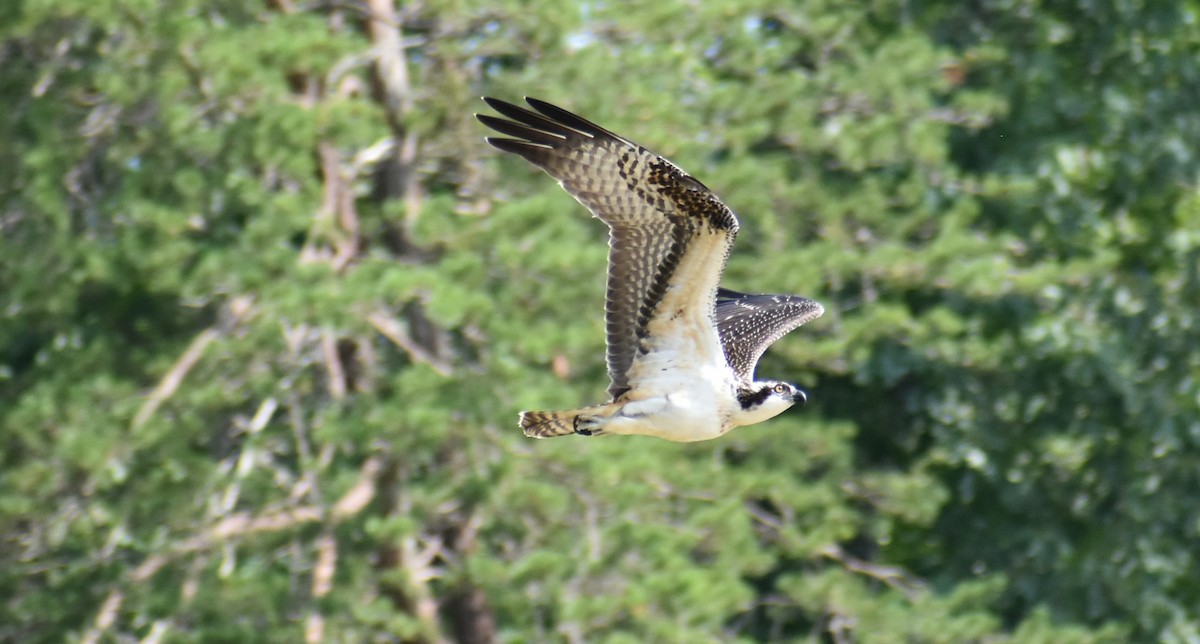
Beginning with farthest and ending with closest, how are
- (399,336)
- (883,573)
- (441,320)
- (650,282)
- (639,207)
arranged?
1. (883,573)
2. (399,336)
3. (441,320)
4. (650,282)
5. (639,207)

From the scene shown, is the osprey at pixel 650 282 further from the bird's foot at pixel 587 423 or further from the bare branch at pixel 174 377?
the bare branch at pixel 174 377

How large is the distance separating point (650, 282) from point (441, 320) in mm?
2757

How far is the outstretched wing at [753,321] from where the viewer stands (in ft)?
25.5

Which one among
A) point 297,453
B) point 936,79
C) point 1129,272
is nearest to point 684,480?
point 297,453

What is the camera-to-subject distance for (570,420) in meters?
7.09

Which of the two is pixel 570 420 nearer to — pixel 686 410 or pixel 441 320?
pixel 686 410

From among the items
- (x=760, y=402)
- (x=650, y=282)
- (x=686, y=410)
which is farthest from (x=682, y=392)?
(x=650, y=282)

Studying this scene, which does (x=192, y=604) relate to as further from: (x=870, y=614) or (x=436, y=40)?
(x=870, y=614)

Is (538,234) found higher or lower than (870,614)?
higher

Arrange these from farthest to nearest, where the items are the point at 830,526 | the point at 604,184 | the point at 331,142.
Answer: the point at 830,526 < the point at 331,142 < the point at 604,184

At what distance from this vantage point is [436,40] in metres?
10.5

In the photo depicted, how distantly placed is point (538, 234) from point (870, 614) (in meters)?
3.34

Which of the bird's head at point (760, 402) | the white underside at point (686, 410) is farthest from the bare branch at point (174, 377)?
the bird's head at point (760, 402)

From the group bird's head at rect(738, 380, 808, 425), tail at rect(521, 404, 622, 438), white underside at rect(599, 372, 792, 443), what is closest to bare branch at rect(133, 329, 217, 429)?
tail at rect(521, 404, 622, 438)
